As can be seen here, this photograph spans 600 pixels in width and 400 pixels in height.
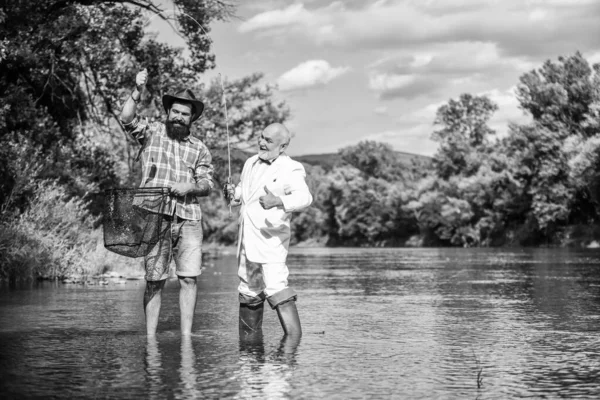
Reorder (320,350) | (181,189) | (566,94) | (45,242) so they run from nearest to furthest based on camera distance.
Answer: (320,350), (181,189), (45,242), (566,94)

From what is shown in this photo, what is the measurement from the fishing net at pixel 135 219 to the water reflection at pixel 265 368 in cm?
124

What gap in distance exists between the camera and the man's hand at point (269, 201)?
27.3 feet

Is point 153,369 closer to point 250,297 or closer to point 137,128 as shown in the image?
point 250,297

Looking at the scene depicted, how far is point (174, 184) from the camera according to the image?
8656 mm

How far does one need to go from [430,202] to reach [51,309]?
8502 centimetres

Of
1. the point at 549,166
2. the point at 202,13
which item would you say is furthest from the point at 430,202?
the point at 202,13

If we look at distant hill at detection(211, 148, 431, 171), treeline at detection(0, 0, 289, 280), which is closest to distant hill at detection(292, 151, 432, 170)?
distant hill at detection(211, 148, 431, 171)

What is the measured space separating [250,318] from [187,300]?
2.02ft

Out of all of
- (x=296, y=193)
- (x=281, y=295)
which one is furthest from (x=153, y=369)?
(x=296, y=193)

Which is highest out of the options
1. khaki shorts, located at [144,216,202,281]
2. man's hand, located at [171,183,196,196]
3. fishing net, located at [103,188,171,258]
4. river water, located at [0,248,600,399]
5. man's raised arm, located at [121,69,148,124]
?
man's raised arm, located at [121,69,148,124]

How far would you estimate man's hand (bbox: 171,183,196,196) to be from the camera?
28.0 ft

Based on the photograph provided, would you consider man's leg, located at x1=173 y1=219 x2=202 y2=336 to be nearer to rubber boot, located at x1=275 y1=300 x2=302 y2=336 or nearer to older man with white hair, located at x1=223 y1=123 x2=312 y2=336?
older man with white hair, located at x1=223 y1=123 x2=312 y2=336

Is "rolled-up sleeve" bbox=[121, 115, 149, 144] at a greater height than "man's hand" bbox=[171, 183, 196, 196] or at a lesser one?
greater

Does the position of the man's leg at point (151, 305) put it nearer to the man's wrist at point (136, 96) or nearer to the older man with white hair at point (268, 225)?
the older man with white hair at point (268, 225)
